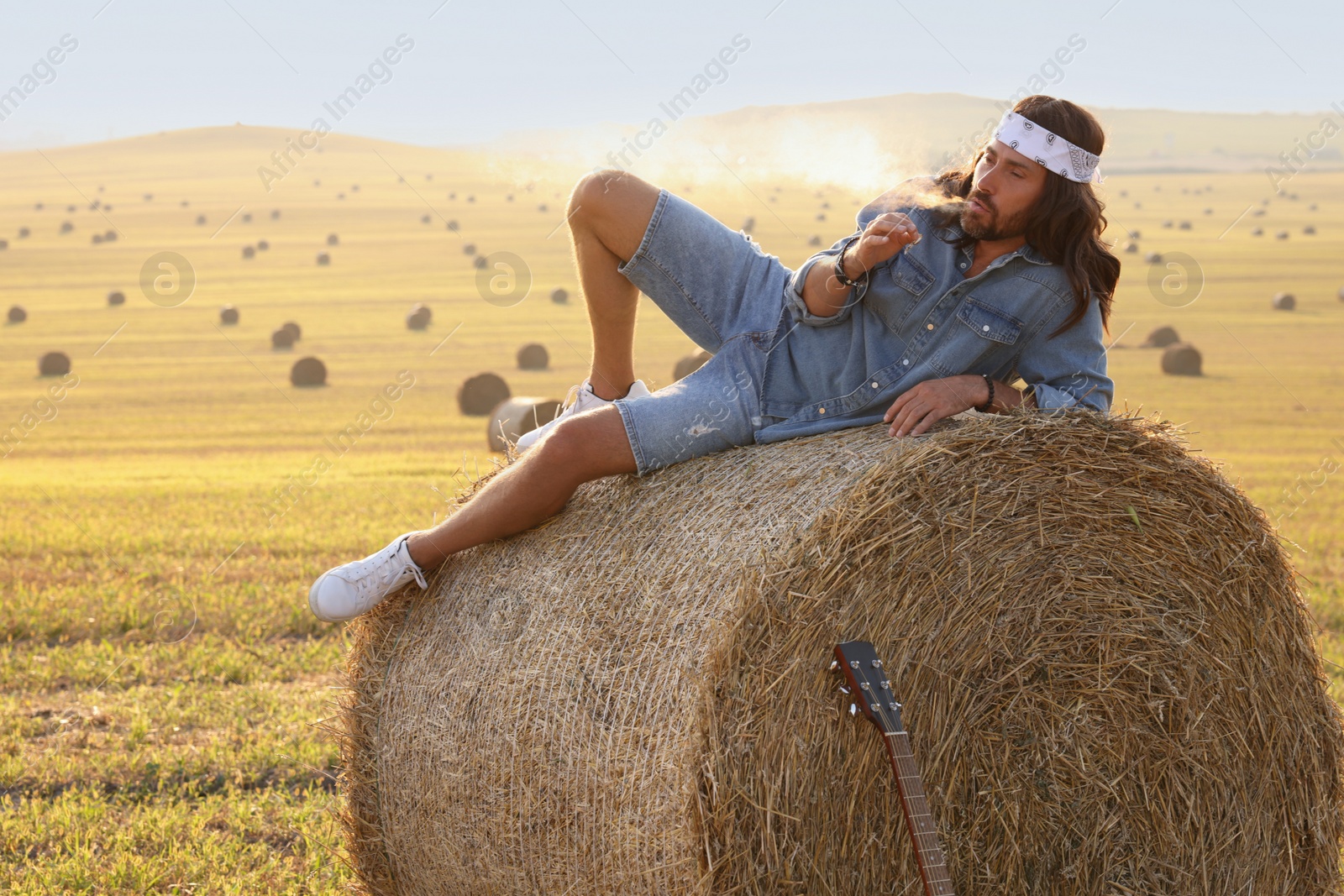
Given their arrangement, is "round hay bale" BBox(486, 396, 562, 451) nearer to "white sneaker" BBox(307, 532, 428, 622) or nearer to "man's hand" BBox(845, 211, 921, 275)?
"white sneaker" BBox(307, 532, 428, 622)

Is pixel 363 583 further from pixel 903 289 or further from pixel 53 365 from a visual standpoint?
pixel 53 365

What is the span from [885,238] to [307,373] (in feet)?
64.8

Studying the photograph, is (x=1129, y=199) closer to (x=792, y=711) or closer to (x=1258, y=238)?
(x=1258, y=238)

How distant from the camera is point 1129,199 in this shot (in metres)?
75.2

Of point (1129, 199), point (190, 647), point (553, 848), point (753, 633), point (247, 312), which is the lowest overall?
point (1129, 199)

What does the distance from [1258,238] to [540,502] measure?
5880 centimetres

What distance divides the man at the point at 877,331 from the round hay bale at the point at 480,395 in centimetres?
1442

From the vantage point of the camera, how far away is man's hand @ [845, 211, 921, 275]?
3.88 m

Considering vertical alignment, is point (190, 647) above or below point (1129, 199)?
above

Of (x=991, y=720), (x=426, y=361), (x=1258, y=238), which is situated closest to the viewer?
(x=991, y=720)

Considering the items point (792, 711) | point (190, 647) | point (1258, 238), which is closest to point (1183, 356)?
point (190, 647)

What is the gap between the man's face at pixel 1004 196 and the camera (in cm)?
416

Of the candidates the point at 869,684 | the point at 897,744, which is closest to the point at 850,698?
the point at 869,684

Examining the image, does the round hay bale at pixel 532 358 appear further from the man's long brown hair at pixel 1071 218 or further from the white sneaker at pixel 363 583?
the man's long brown hair at pixel 1071 218
